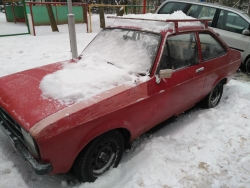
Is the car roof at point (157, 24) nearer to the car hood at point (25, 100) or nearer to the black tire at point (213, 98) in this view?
the black tire at point (213, 98)

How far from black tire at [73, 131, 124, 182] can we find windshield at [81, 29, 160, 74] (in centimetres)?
91

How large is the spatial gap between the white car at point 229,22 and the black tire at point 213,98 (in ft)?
8.91

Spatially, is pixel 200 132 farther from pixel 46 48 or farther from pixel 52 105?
pixel 46 48

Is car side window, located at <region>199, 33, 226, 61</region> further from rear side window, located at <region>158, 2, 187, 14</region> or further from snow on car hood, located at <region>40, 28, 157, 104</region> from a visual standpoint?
rear side window, located at <region>158, 2, 187, 14</region>

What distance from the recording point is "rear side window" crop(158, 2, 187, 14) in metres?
6.49

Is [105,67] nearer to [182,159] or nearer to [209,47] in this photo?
[182,159]

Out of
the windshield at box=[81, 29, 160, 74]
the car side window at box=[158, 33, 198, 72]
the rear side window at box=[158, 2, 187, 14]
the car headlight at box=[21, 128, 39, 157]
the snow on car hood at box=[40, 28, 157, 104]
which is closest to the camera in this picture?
the car headlight at box=[21, 128, 39, 157]

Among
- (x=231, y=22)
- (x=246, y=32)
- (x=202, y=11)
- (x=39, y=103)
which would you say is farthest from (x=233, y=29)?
(x=39, y=103)

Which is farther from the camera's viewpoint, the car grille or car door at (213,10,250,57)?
car door at (213,10,250,57)

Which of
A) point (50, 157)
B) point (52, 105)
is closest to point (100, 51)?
point (52, 105)

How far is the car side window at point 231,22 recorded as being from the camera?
6043mm

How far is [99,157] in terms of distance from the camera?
2.35 m

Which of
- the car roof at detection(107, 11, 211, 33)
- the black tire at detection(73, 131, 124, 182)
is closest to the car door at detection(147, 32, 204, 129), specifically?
the car roof at detection(107, 11, 211, 33)

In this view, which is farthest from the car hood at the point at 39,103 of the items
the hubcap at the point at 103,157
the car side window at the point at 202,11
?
the car side window at the point at 202,11
